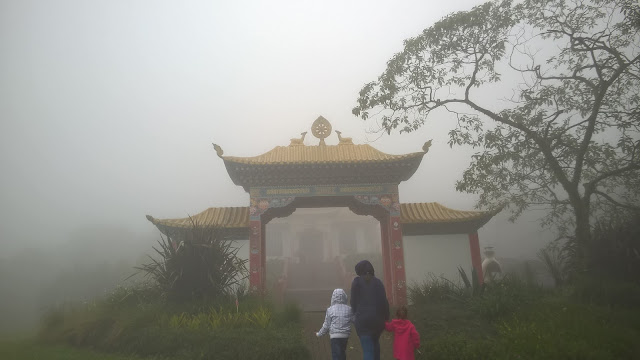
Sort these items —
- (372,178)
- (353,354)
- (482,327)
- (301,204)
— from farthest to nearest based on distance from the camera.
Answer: (301,204)
(372,178)
(353,354)
(482,327)

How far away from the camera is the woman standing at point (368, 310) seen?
476cm

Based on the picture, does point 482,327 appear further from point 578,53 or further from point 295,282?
point 295,282

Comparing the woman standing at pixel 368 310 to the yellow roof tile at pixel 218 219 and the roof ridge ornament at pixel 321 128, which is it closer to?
the yellow roof tile at pixel 218 219

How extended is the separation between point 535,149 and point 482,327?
6226 millimetres

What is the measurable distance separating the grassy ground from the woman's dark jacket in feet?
15.3

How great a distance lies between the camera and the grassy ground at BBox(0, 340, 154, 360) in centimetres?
669

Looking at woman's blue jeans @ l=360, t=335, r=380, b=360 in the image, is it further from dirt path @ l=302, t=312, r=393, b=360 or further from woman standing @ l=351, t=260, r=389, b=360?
dirt path @ l=302, t=312, r=393, b=360

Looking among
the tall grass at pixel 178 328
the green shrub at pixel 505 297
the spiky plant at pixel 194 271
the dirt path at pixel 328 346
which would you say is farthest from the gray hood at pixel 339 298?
the spiky plant at pixel 194 271

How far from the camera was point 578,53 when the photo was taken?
1045cm

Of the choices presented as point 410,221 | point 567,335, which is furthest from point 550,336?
point 410,221

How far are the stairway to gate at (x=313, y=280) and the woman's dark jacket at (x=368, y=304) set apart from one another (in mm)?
13453

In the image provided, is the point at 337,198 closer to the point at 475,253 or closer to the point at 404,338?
the point at 475,253

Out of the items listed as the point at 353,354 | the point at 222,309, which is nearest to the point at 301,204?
the point at 222,309

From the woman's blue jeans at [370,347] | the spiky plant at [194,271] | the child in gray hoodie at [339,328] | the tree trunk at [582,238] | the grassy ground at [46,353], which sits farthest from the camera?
the spiky plant at [194,271]
